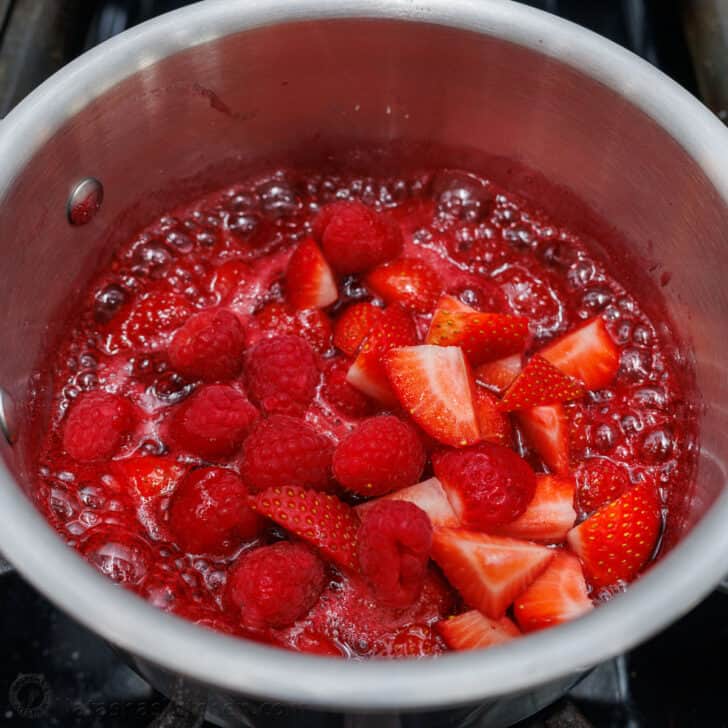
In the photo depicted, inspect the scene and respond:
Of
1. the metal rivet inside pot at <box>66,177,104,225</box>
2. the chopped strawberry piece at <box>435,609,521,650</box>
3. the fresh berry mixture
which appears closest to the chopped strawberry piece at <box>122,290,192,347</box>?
the fresh berry mixture

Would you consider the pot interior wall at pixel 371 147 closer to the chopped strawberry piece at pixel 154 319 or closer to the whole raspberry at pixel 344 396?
the chopped strawberry piece at pixel 154 319

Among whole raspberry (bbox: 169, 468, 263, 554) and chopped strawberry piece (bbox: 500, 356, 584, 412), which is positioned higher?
chopped strawberry piece (bbox: 500, 356, 584, 412)

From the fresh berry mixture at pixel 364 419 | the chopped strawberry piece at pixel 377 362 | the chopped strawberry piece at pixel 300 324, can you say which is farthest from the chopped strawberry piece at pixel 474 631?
the chopped strawberry piece at pixel 300 324

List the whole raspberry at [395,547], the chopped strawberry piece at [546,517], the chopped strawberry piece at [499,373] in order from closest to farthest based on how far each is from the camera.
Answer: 1. the whole raspberry at [395,547]
2. the chopped strawberry piece at [546,517]
3. the chopped strawberry piece at [499,373]

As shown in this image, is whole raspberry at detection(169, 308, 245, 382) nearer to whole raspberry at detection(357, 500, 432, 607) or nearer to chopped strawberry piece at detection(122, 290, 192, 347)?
chopped strawberry piece at detection(122, 290, 192, 347)

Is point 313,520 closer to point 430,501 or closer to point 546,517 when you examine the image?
point 430,501

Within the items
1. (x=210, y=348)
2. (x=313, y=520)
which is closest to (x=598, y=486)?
(x=313, y=520)

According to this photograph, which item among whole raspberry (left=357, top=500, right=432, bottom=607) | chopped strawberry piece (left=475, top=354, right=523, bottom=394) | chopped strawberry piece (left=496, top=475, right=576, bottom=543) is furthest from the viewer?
chopped strawberry piece (left=475, top=354, right=523, bottom=394)
